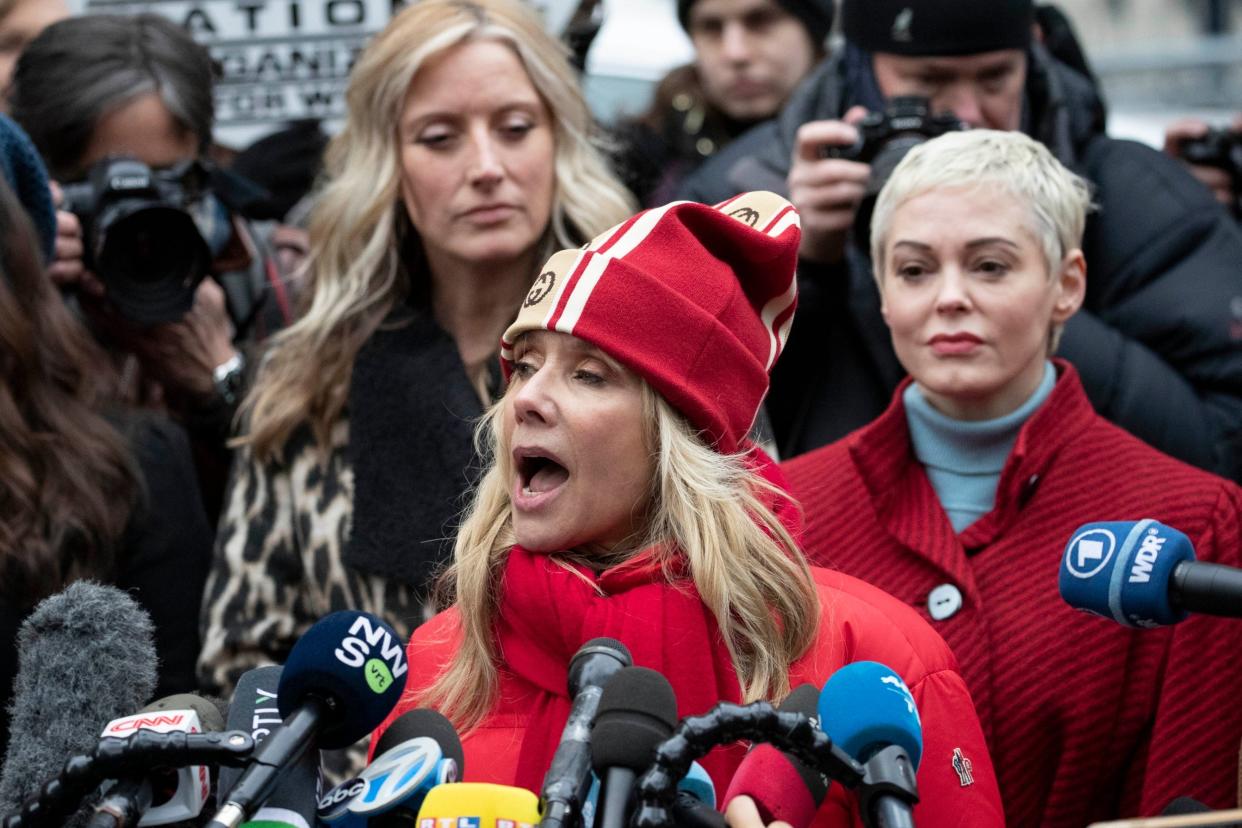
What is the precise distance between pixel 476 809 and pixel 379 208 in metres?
2.38

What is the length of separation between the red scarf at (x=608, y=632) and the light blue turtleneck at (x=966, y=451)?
90cm

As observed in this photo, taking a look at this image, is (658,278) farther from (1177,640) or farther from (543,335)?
(1177,640)

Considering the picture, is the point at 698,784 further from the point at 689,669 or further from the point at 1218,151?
the point at 1218,151

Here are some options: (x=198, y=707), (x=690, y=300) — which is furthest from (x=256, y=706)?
(x=690, y=300)

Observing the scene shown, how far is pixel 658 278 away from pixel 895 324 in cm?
81

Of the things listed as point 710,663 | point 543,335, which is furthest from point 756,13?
point 710,663

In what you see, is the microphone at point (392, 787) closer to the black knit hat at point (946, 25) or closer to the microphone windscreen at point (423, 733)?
the microphone windscreen at point (423, 733)

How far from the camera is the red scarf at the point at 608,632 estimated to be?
2.50m

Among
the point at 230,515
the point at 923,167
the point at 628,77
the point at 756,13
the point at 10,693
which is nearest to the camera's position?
the point at 10,693

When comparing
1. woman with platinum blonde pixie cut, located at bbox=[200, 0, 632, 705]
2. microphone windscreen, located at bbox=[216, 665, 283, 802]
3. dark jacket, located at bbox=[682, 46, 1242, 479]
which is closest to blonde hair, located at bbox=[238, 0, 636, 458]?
woman with platinum blonde pixie cut, located at bbox=[200, 0, 632, 705]

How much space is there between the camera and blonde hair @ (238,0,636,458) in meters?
3.84

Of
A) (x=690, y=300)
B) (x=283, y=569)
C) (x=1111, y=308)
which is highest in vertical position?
(x=690, y=300)

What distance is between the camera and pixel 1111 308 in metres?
3.81

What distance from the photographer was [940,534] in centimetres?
323
